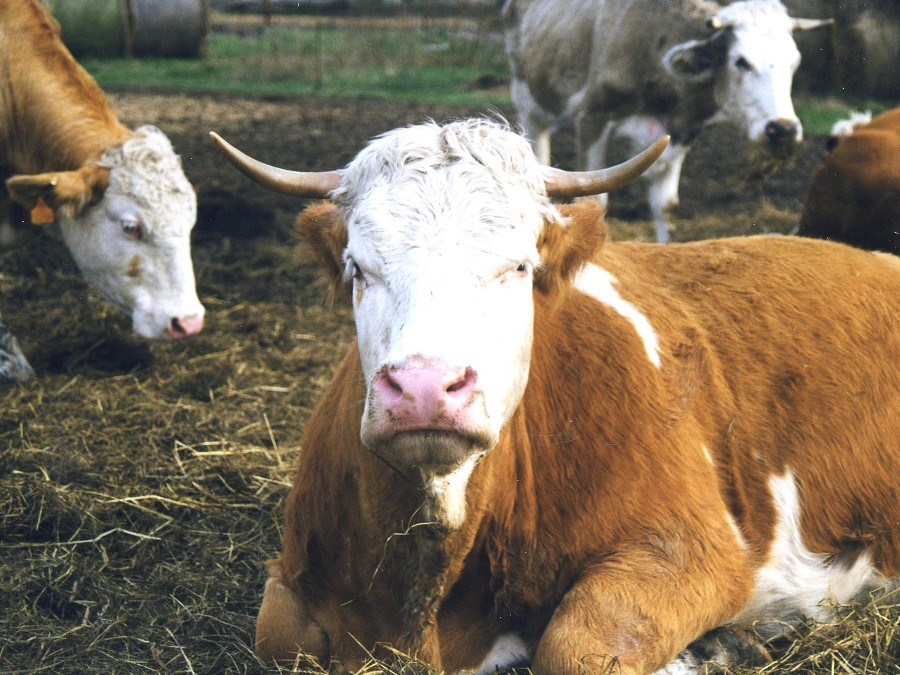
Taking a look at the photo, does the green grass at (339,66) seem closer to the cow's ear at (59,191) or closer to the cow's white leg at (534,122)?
the cow's white leg at (534,122)

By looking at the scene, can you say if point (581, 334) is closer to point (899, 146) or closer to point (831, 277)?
point (831, 277)

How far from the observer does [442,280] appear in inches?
95.3

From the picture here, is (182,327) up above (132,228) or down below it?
below

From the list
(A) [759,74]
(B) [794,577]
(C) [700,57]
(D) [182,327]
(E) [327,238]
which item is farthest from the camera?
(C) [700,57]

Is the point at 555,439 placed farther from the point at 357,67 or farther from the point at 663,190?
the point at 357,67

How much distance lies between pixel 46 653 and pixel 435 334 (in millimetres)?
2015

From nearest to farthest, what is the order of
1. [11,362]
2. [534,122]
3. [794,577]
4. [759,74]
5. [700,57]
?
1. [794,577]
2. [11,362]
3. [759,74]
4. [700,57]
5. [534,122]

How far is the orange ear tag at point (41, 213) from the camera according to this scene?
227 inches

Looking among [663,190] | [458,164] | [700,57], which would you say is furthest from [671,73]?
[458,164]

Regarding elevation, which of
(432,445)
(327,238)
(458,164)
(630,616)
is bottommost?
(630,616)

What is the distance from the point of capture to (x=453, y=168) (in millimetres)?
2734

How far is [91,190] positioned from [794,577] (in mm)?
4481

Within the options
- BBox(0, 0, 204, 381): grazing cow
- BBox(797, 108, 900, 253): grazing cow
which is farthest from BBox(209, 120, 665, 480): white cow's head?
BBox(0, 0, 204, 381): grazing cow

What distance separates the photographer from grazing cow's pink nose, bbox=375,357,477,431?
2213mm
